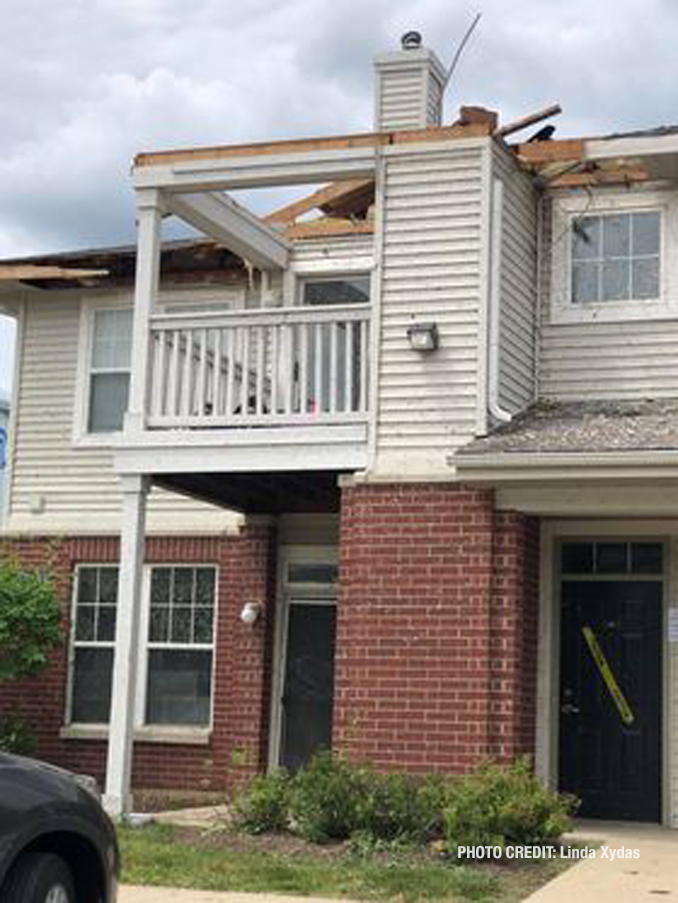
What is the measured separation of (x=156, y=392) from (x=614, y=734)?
16.3ft

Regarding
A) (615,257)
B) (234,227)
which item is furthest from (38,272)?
(615,257)

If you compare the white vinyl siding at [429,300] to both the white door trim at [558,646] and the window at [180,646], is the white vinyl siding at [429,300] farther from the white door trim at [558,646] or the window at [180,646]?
the window at [180,646]

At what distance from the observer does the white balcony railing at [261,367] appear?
1233cm

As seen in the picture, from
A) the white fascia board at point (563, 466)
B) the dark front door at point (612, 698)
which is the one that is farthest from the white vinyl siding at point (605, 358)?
the white fascia board at point (563, 466)

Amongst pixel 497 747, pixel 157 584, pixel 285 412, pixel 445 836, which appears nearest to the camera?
pixel 445 836

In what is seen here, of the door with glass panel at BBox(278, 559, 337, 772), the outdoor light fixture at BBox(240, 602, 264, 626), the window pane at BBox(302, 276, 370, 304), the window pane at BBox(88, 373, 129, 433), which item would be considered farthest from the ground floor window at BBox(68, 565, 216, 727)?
the window pane at BBox(302, 276, 370, 304)

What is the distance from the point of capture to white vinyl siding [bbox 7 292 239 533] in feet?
51.2

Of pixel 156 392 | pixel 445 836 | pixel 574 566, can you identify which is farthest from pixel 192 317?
pixel 445 836

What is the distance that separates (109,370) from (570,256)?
5478mm

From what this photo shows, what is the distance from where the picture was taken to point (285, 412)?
40.8 feet

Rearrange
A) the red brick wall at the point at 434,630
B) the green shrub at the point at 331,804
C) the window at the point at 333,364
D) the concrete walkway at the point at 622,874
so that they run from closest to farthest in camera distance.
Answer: the concrete walkway at the point at 622,874, the green shrub at the point at 331,804, the red brick wall at the point at 434,630, the window at the point at 333,364

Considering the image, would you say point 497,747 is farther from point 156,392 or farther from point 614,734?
point 156,392

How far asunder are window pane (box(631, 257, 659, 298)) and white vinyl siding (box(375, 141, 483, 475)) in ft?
5.63

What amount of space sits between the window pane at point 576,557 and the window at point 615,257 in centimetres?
221
